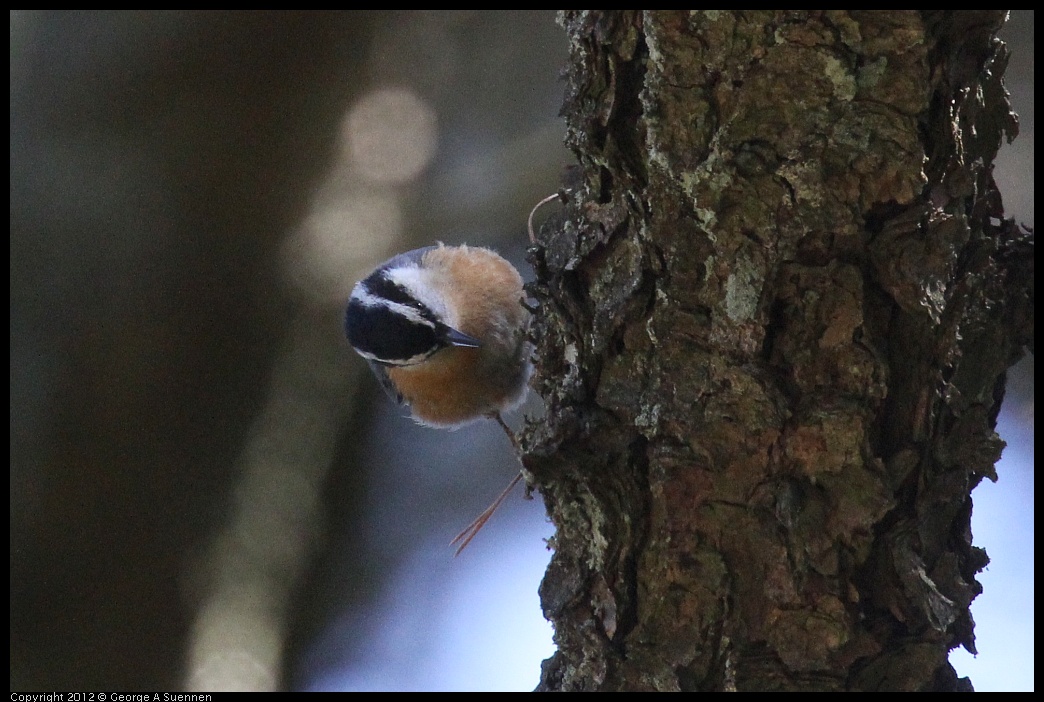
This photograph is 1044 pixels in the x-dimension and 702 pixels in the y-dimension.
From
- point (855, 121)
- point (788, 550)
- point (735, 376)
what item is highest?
point (855, 121)

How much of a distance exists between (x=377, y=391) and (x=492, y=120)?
1.16m

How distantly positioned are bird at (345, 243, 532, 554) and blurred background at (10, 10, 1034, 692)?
27cm

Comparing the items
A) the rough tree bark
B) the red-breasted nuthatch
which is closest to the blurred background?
the red-breasted nuthatch

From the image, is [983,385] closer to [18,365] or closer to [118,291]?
[118,291]

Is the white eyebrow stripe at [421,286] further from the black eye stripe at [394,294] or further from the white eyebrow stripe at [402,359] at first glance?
the white eyebrow stripe at [402,359]

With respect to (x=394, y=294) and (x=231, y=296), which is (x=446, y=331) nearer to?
(x=394, y=294)

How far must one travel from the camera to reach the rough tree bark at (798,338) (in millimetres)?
1320

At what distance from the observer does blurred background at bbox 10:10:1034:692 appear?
124 inches

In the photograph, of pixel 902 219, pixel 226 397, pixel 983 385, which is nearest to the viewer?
pixel 902 219

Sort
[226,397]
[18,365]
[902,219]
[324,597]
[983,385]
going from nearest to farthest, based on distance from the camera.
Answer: [902,219], [983,385], [18,365], [226,397], [324,597]

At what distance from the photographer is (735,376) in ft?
4.52

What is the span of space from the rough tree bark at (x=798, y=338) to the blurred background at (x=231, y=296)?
63.0 inches

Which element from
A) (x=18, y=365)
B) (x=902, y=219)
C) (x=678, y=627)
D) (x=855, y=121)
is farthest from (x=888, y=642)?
(x=18, y=365)

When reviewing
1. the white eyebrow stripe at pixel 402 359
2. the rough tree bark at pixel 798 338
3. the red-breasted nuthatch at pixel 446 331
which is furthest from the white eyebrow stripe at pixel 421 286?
the rough tree bark at pixel 798 338
